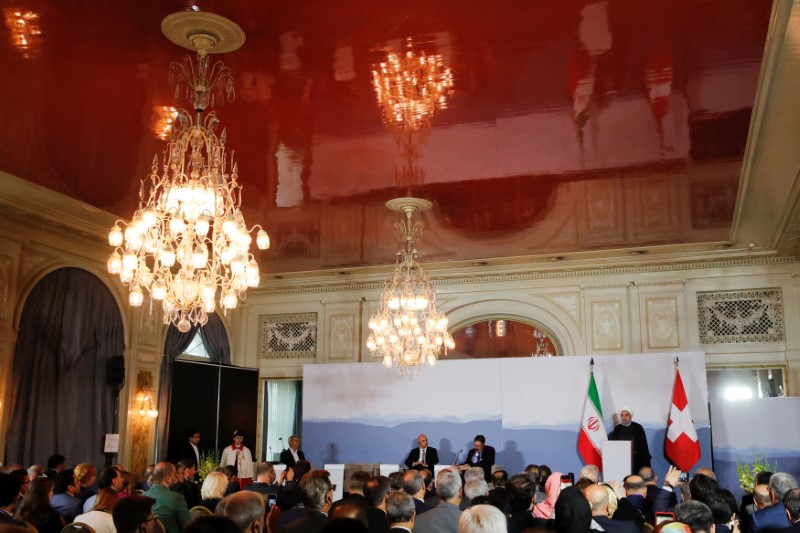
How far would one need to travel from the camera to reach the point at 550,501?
5.83 metres

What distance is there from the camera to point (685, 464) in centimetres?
1052

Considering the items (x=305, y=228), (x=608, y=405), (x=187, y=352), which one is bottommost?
(x=608, y=405)

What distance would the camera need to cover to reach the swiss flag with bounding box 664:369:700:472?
10539mm

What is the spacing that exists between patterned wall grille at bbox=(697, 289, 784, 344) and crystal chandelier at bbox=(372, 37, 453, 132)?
21.9 ft

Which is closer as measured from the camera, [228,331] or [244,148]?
[244,148]

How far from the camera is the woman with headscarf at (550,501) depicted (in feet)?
18.8

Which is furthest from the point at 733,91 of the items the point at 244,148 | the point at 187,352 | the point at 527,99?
the point at 187,352

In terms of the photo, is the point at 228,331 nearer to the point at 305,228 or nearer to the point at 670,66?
the point at 305,228

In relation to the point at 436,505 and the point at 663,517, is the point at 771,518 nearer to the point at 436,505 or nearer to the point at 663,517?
Answer: the point at 663,517

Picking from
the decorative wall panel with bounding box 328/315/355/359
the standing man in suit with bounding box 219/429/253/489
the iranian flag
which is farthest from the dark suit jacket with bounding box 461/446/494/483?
the standing man in suit with bounding box 219/429/253/489

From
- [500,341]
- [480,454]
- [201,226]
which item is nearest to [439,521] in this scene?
[201,226]

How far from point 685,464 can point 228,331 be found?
26.3 ft

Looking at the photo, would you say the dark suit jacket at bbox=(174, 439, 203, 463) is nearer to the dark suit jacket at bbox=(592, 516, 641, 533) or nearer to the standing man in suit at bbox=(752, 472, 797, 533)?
the dark suit jacket at bbox=(592, 516, 641, 533)

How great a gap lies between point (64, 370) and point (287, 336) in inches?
181
